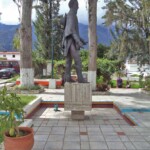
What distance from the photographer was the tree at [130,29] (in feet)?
83.9

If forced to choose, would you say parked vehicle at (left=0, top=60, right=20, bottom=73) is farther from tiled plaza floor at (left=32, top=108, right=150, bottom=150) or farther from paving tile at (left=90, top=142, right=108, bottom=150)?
paving tile at (left=90, top=142, right=108, bottom=150)

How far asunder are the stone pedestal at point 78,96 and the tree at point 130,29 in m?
18.5

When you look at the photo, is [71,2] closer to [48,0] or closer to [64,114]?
[64,114]

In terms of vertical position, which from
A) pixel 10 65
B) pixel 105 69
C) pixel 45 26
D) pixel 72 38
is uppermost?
pixel 45 26

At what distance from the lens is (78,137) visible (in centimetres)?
585

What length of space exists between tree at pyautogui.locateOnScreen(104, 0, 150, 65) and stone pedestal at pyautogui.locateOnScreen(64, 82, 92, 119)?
1848 cm

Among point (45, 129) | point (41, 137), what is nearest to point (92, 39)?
point (45, 129)

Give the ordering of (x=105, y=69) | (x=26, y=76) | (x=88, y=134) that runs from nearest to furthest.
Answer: (x=88, y=134)
(x=26, y=76)
(x=105, y=69)

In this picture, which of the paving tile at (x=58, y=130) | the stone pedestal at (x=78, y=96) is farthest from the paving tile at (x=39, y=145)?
the stone pedestal at (x=78, y=96)

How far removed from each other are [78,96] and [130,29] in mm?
20737

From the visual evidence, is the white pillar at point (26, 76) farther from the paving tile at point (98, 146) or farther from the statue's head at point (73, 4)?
the paving tile at point (98, 146)

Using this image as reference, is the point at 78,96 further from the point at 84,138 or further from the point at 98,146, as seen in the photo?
the point at 98,146

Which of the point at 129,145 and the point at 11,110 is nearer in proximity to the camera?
the point at 11,110

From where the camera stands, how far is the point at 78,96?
7.82m
